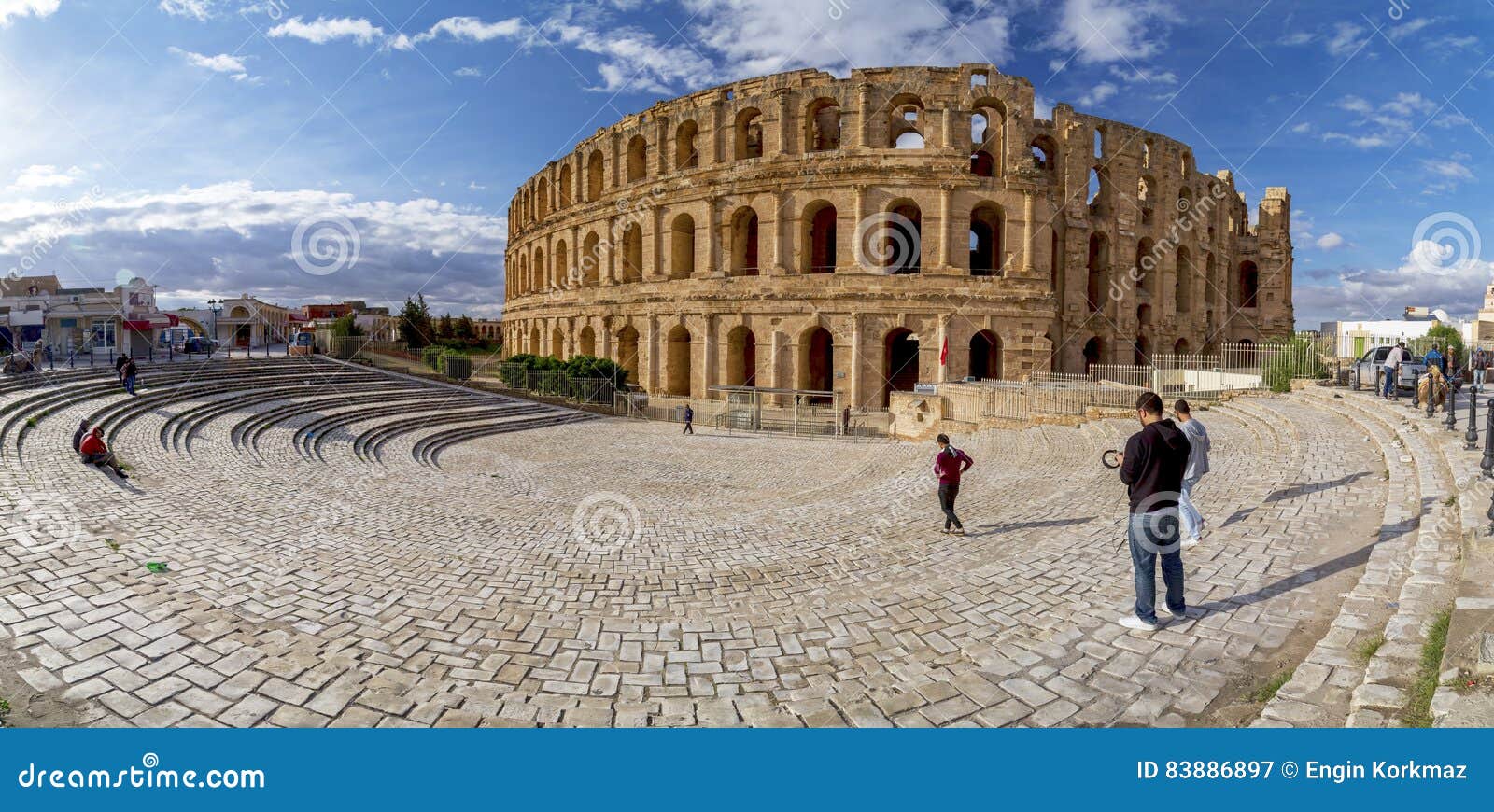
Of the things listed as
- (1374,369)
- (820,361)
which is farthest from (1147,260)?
(1374,369)

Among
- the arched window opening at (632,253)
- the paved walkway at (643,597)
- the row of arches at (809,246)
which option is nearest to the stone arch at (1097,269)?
the row of arches at (809,246)

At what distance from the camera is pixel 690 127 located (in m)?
30.6

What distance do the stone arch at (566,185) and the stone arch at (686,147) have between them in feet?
28.3

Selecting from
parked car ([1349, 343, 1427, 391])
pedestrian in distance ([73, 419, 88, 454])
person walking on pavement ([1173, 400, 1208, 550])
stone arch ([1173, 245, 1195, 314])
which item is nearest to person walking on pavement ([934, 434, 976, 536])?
person walking on pavement ([1173, 400, 1208, 550])

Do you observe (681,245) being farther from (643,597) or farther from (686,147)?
(643,597)

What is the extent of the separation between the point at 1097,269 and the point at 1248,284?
641 inches

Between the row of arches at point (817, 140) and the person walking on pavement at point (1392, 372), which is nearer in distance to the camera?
the person walking on pavement at point (1392, 372)

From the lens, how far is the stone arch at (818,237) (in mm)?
27875

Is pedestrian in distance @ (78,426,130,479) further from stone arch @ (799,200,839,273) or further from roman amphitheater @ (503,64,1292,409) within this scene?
stone arch @ (799,200,839,273)

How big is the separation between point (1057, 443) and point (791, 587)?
11707mm

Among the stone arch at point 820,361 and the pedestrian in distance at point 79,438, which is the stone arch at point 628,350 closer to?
the stone arch at point 820,361

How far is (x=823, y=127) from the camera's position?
29.8 meters

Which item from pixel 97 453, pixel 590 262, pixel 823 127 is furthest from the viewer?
pixel 590 262

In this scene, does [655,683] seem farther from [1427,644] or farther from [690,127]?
[690,127]
